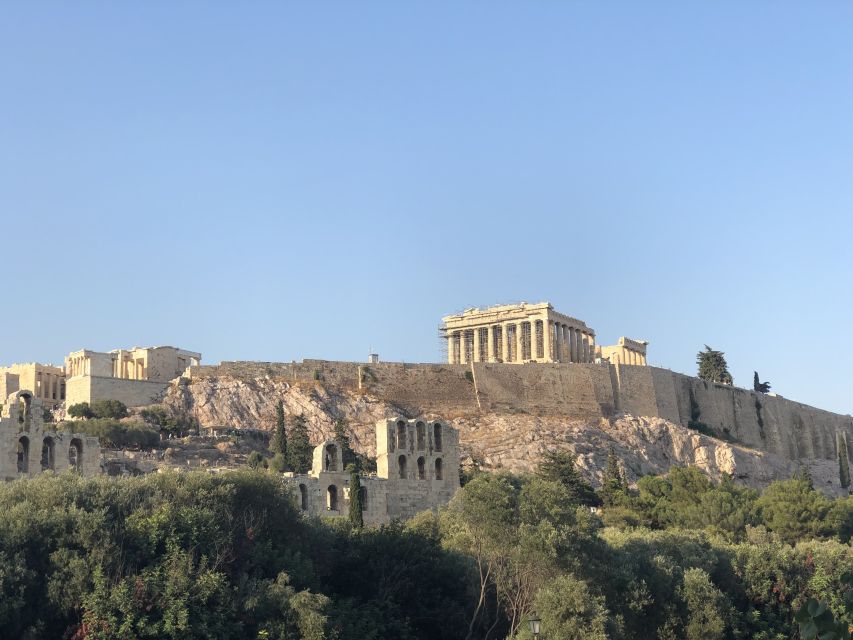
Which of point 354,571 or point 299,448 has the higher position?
point 299,448

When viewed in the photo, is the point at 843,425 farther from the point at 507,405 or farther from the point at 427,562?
the point at 427,562

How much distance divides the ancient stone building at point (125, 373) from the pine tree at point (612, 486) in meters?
27.4

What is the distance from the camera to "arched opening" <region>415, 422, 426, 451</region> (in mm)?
47781

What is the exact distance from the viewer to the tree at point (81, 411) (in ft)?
237

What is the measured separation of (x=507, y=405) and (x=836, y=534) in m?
33.7

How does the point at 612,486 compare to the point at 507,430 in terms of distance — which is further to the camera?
the point at 507,430

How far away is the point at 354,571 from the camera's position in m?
32.7

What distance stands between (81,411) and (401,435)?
100 ft

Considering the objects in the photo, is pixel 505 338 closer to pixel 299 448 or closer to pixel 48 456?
pixel 299 448

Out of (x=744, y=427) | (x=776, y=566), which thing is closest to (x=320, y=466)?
(x=776, y=566)

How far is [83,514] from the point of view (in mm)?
28125

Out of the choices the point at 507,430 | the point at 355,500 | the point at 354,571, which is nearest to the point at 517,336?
the point at 507,430

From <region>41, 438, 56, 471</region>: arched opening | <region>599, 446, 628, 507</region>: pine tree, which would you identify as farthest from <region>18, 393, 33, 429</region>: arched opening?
<region>599, 446, 628, 507</region>: pine tree

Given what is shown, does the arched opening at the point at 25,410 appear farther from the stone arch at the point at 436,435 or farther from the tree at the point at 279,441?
the tree at the point at 279,441
